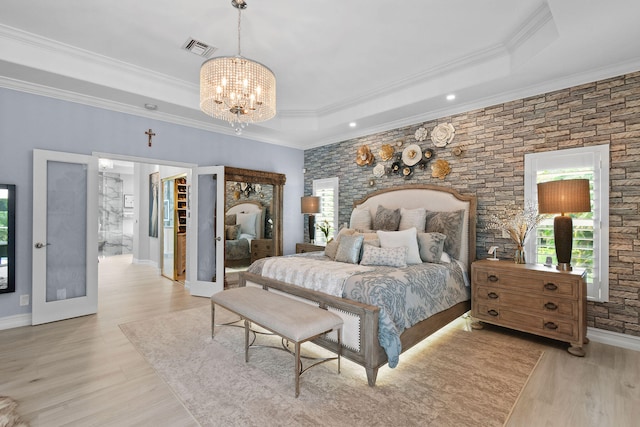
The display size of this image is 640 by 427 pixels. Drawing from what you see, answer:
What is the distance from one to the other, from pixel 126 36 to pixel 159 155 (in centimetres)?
177

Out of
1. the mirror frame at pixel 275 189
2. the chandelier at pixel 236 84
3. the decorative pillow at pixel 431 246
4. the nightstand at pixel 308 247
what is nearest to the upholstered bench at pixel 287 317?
the decorative pillow at pixel 431 246

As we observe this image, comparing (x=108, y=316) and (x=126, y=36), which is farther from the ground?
(x=126, y=36)

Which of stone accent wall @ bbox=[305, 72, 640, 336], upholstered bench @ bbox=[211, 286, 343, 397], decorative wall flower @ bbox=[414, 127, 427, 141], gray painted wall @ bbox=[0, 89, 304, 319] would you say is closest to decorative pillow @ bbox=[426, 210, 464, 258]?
stone accent wall @ bbox=[305, 72, 640, 336]

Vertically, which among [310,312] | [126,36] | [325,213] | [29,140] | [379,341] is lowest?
[379,341]

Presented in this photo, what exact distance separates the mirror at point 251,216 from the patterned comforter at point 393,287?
1.78 meters

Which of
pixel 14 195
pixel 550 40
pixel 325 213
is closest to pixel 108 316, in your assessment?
pixel 14 195

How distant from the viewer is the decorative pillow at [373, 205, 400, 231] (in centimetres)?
427

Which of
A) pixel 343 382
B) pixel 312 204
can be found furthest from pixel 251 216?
pixel 343 382

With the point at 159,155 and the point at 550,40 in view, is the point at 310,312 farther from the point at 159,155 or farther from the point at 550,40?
the point at 159,155

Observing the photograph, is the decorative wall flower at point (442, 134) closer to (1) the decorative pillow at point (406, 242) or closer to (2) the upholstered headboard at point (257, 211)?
(1) the decorative pillow at point (406, 242)

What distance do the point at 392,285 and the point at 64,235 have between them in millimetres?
3992

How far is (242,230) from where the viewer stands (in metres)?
5.40

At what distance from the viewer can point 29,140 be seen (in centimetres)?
348

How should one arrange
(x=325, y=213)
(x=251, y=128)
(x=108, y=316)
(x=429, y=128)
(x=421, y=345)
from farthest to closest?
(x=325, y=213) < (x=251, y=128) < (x=429, y=128) < (x=108, y=316) < (x=421, y=345)
